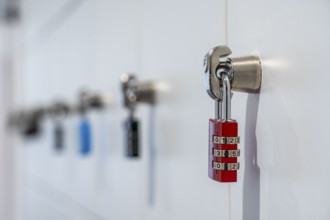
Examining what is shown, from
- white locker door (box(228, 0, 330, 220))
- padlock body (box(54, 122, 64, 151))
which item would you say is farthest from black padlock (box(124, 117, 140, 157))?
padlock body (box(54, 122, 64, 151))

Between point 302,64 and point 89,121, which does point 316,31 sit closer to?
point 302,64


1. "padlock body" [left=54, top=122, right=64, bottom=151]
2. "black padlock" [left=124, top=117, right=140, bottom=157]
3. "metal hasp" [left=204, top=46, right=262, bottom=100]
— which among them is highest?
Result: "metal hasp" [left=204, top=46, right=262, bottom=100]

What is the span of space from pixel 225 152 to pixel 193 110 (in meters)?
0.19

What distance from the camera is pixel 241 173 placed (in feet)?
1.98

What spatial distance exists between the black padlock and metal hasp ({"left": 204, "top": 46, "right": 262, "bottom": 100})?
32cm

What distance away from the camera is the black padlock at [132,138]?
0.86 m

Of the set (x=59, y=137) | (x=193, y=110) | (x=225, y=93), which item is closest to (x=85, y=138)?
(x=59, y=137)

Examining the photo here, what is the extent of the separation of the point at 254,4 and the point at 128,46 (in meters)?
0.42

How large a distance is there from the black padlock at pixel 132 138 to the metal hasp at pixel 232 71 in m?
0.32

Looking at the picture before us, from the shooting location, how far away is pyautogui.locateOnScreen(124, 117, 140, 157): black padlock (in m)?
0.86

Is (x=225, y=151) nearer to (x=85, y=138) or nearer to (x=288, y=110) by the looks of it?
(x=288, y=110)

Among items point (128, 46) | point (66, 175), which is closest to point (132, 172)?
point (128, 46)

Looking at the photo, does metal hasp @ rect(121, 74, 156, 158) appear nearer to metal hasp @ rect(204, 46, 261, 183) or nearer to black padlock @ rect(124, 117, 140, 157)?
black padlock @ rect(124, 117, 140, 157)

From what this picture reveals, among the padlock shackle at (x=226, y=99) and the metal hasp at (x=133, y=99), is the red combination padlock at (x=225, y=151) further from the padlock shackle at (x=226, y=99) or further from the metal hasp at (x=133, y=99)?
the metal hasp at (x=133, y=99)
